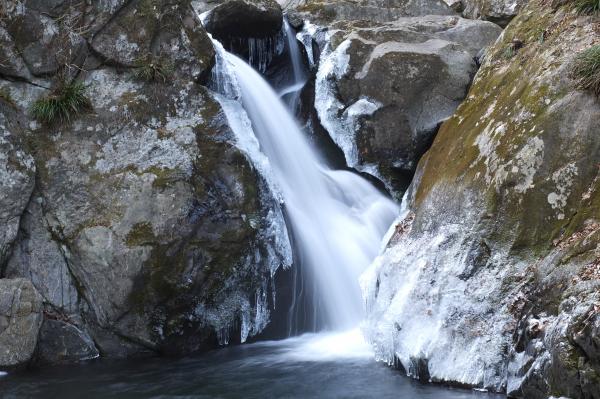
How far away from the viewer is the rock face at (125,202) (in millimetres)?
8406

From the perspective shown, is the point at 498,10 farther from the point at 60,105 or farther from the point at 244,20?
the point at 60,105

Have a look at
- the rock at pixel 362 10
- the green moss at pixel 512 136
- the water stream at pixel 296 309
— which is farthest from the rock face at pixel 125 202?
the rock at pixel 362 10

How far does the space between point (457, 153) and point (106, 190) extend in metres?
5.00

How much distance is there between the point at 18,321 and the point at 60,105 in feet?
10.5

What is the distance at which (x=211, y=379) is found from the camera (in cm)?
740

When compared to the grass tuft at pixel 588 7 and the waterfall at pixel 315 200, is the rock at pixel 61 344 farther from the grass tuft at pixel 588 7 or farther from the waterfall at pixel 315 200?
the grass tuft at pixel 588 7

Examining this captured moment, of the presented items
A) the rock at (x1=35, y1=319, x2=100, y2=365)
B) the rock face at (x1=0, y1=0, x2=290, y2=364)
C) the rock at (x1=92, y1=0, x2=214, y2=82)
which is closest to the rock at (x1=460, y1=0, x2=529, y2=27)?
the rock at (x1=92, y1=0, x2=214, y2=82)

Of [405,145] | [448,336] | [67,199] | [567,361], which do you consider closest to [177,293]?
[67,199]

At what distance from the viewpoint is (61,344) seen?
8.35 meters

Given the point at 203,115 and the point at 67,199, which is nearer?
the point at 67,199

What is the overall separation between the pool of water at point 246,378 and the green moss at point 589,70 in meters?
3.58

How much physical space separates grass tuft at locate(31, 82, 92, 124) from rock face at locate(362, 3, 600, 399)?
4.99 m

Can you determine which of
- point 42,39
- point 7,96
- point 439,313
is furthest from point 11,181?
point 439,313

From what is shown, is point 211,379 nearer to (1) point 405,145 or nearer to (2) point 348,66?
(1) point 405,145
